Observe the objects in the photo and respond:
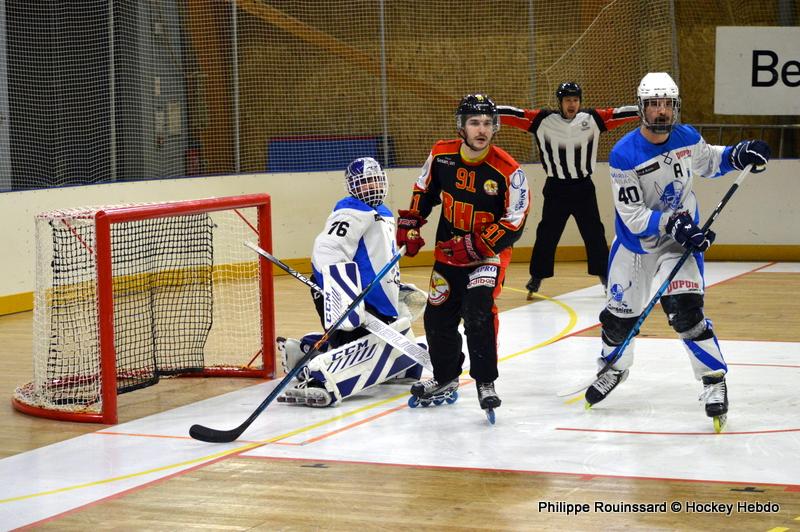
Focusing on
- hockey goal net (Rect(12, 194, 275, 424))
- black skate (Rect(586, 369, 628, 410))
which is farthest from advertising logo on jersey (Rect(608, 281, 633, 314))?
hockey goal net (Rect(12, 194, 275, 424))

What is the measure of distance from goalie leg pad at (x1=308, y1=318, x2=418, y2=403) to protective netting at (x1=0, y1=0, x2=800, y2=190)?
4913 mm

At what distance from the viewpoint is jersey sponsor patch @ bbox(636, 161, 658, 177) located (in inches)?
199

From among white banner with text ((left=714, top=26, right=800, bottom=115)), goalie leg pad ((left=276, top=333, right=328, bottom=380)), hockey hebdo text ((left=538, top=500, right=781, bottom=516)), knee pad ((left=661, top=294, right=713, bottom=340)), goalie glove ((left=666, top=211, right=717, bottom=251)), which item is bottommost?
hockey hebdo text ((left=538, top=500, right=781, bottom=516))

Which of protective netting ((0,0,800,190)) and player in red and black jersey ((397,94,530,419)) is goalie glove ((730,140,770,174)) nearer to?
player in red and black jersey ((397,94,530,419))

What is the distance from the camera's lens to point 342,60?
1197 cm

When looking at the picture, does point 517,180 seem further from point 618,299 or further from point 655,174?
point 618,299

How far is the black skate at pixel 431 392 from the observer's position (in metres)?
5.51

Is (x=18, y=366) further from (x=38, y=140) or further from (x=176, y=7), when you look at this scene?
(x=176, y=7)

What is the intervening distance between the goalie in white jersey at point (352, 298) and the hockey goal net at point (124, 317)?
673 millimetres

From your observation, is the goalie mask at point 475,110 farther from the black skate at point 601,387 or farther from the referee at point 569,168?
the referee at point 569,168

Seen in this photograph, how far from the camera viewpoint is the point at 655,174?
5070mm

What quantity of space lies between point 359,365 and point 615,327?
4.00ft

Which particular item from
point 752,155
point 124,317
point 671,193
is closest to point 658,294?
point 671,193

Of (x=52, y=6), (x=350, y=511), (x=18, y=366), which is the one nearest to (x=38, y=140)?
(x=52, y=6)
